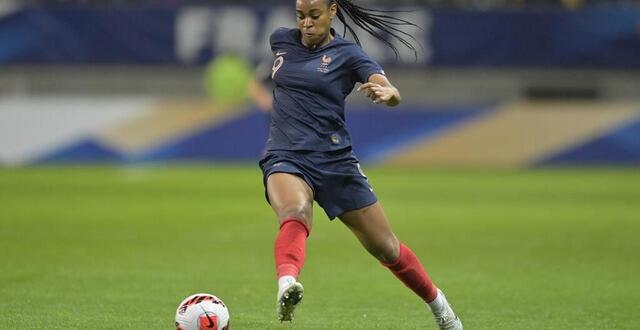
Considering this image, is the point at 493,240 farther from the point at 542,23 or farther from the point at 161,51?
the point at 161,51

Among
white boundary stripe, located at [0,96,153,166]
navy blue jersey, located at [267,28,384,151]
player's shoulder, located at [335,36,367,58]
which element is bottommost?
white boundary stripe, located at [0,96,153,166]

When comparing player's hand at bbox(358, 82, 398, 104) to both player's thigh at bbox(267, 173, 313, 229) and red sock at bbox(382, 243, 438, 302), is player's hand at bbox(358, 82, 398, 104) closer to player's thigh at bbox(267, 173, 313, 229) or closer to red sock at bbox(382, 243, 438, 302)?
player's thigh at bbox(267, 173, 313, 229)

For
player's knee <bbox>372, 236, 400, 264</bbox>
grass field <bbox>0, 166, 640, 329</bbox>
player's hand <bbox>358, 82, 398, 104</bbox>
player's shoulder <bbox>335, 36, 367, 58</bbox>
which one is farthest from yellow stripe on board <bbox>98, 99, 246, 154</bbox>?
player's hand <bbox>358, 82, 398, 104</bbox>

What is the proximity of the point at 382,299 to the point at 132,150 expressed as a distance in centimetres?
1908

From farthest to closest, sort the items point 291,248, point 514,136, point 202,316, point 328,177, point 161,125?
1. point 161,125
2. point 514,136
3. point 328,177
4. point 202,316
5. point 291,248

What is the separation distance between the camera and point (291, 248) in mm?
6895

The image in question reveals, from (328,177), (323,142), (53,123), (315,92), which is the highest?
(315,92)

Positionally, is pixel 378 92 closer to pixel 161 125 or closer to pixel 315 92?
pixel 315 92

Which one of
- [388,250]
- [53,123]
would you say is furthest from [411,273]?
[53,123]

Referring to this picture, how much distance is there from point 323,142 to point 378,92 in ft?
2.11

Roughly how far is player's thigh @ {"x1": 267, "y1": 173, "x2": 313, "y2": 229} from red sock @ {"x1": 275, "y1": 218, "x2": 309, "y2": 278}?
0.06m

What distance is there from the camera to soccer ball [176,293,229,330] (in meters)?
7.00

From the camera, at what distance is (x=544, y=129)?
27.0 m

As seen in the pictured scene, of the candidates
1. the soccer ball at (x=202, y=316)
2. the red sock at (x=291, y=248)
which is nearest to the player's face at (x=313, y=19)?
the red sock at (x=291, y=248)
